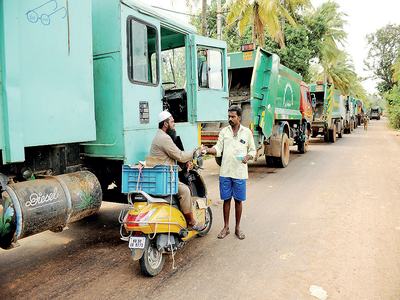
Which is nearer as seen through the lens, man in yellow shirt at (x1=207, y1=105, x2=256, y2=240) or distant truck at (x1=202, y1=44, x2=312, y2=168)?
man in yellow shirt at (x1=207, y1=105, x2=256, y2=240)

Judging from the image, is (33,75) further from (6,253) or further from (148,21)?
(6,253)

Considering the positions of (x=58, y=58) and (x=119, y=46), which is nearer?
(x=58, y=58)

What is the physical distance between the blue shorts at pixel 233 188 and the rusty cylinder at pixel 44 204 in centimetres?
169

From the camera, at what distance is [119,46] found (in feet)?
11.1

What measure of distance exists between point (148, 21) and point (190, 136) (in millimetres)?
1648

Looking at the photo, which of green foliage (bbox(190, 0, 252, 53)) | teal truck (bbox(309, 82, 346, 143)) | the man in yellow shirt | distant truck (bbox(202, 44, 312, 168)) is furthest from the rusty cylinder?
green foliage (bbox(190, 0, 252, 53))

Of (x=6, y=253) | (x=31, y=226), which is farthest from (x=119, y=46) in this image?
(x=6, y=253)

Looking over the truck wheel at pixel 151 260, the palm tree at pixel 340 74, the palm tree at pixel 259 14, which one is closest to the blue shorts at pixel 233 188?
the truck wheel at pixel 151 260

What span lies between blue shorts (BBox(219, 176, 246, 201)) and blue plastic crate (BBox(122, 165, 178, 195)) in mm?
1106

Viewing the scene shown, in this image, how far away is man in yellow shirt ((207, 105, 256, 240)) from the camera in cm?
408

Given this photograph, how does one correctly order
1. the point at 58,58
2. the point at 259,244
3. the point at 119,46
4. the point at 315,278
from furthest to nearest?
the point at 259,244 → the point at 119,46 → the point at 315,278 → the point at 58,58

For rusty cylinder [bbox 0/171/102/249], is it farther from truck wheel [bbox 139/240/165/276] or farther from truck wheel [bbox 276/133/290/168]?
truck wheel [bbox 276/133/290/168]

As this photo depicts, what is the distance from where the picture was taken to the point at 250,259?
3.58 m

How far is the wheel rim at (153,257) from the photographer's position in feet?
10.5
